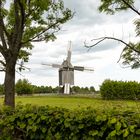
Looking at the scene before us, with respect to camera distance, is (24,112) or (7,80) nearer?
(24,112)

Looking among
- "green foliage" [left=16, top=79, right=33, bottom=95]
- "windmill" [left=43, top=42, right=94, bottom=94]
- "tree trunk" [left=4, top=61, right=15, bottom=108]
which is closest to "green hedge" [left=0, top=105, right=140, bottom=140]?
"tree trunk" [left=4, top=61, right=15, bottom=108]

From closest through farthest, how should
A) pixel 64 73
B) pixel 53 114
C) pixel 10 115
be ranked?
pixel 53 114, pixel 10 115, pixel 64 73

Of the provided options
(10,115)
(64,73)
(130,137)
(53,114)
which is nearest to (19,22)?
(10,115)

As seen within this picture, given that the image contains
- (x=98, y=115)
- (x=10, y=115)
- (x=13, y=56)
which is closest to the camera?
(x=98, y=115)

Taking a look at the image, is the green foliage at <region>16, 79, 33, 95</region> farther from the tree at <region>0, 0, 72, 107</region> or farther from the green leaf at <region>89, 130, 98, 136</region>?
the green leaf at <region>89, 130, 98, 136</region>

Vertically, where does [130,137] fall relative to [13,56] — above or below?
below

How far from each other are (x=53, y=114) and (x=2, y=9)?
339 inches

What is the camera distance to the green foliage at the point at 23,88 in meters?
127

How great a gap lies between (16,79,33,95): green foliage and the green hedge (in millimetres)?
117972

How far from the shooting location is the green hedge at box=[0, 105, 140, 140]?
21.9 feet

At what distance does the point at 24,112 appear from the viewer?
8.63 metres

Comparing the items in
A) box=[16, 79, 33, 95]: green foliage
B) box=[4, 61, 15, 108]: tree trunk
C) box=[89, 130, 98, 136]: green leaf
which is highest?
box=[16, 79, 33, 95]: green foliage

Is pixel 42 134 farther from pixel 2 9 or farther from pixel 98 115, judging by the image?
pixel 2 9

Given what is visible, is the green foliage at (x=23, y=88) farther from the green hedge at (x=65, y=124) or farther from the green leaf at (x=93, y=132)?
the green leaf at (x=93, y=132)
